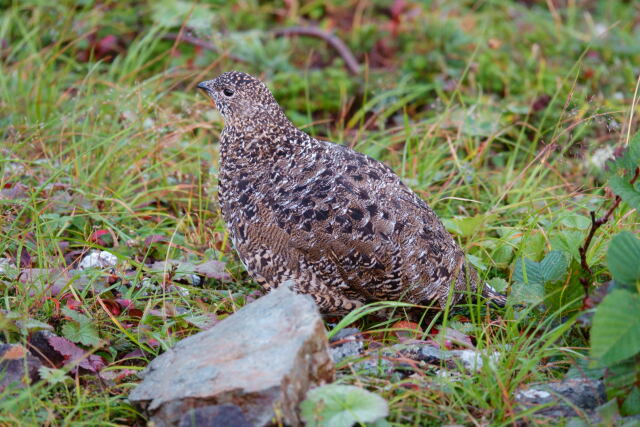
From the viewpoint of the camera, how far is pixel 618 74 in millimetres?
7078

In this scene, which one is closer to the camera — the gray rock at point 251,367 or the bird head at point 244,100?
the gray rock at point 251,367

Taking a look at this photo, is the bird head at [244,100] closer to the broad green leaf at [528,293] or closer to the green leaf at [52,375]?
the broad green leaf at [528,293]

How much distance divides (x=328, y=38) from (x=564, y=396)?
4.61 meters

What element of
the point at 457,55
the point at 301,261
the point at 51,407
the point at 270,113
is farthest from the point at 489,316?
the point at 457,55

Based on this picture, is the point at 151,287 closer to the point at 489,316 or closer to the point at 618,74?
the point at 489,316

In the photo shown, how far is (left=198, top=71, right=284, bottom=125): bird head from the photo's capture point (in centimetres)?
415

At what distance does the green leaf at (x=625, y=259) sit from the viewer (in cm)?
304

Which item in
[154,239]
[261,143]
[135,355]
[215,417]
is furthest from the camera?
[154,239]

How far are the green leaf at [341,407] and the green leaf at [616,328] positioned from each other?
82 centimetres

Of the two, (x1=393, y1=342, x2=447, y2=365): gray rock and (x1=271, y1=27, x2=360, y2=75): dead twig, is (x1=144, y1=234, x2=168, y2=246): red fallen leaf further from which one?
(x1=271, y1=27, x2=360, y2=75): dead twig

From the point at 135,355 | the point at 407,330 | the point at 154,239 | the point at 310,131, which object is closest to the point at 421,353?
the point at 407,330

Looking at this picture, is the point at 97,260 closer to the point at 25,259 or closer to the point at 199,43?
the point at 25,259

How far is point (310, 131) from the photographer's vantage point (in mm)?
5906

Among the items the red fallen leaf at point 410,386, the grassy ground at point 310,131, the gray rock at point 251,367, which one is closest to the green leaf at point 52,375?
the grassy ground at point 310,131
